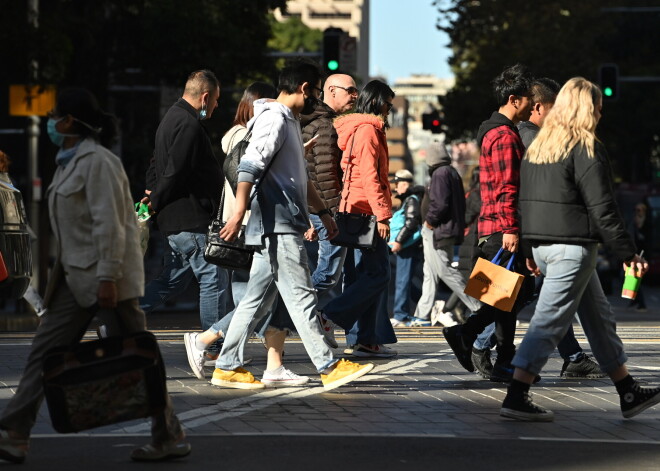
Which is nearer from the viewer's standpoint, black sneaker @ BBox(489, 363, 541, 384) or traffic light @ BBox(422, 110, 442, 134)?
black sneaker @ BBox(489, 363, 541, 384)

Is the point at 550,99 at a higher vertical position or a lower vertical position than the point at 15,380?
higher

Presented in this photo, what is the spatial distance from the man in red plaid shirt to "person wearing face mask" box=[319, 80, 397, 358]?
39.3 inches

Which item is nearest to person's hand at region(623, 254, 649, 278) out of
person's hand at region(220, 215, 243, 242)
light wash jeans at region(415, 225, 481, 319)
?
person's hand at region(220, 215, 243, 242)

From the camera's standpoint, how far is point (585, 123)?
8227 millimetres

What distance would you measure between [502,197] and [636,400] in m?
1.79

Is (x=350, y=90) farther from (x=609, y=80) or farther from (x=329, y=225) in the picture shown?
(x=609, y=80)

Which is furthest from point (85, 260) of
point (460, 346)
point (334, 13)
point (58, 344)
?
point (334, 13)

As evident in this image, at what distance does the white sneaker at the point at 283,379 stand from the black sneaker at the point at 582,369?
1.78 m

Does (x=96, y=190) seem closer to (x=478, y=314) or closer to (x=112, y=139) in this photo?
(x=112, y=139)

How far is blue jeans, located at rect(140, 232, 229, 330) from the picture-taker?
34.6ft

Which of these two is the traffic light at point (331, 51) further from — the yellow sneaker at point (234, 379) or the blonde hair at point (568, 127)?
the blonde hair at point (568, 127)

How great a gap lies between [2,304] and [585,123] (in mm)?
13881

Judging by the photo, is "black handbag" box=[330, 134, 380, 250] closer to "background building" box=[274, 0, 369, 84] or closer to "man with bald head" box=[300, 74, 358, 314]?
"man with bald head" box=[300, 74, 358, 314]

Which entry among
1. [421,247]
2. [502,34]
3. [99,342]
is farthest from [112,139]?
[502,34]
